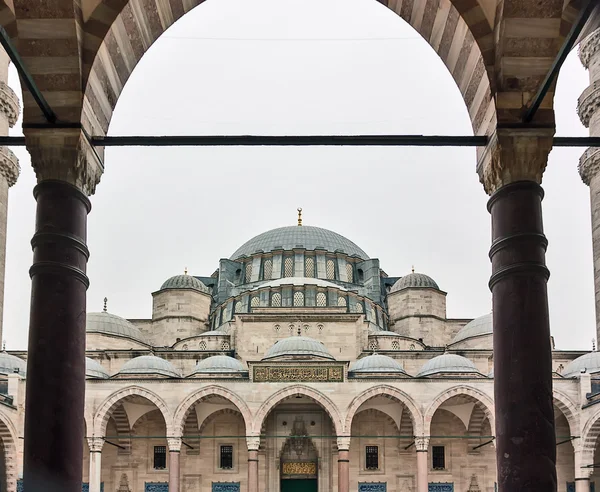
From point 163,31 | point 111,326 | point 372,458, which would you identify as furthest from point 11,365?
point 163,31

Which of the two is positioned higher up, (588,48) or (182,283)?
(588,48)

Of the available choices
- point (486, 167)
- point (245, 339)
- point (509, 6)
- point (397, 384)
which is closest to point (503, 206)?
point (486, 167)

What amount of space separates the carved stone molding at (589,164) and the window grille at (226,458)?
15.6 m

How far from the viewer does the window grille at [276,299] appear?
41250 mm

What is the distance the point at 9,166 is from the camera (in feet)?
93.1

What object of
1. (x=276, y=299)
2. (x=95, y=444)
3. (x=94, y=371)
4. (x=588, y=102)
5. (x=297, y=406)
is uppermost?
(x=588, y=102)

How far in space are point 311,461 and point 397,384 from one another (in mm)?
4774

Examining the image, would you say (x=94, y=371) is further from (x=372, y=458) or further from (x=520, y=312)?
(x=520, y=312)

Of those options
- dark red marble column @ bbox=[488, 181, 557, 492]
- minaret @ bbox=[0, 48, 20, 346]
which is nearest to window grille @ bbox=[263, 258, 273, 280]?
minaret @ bbox=[0, 48, 20, 346]

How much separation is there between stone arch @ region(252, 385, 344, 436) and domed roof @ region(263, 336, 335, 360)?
143 cm

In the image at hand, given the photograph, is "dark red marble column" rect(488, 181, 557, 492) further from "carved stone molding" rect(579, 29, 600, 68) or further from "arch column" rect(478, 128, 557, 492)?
"carved stone molding" rect(579, 29, 600, 68)

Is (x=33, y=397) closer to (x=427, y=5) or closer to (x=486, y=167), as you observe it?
(x=486, y=167)

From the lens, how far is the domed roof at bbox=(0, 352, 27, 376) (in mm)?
33062

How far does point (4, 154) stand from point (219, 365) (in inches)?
454
